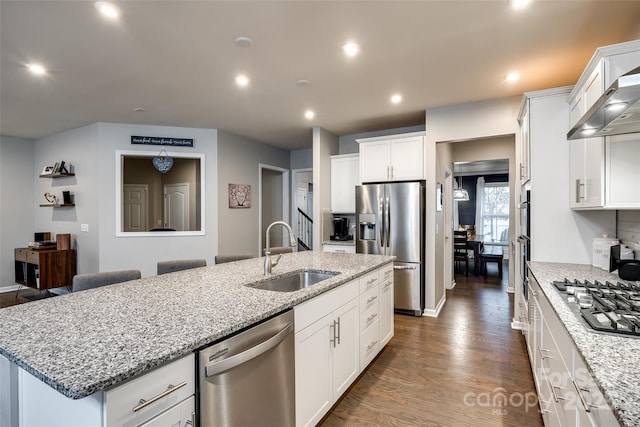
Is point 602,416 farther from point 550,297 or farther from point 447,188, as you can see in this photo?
point 447,188

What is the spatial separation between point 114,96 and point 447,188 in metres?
4.86

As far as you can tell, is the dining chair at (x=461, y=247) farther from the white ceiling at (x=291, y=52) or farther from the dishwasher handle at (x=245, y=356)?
the dishwasher handle at (x=245, y=356)

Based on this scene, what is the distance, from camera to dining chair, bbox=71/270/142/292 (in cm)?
196

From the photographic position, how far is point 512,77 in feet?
10.2

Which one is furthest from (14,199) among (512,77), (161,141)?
(512,77)

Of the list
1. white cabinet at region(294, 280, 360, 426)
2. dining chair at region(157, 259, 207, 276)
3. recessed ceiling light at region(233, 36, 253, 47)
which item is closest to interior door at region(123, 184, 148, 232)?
dining chair at region(157, 259, 207, 276)

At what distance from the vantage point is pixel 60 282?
16.6 ft

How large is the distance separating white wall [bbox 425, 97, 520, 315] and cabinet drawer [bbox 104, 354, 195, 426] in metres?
3.53

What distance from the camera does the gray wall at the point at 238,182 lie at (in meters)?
5.25

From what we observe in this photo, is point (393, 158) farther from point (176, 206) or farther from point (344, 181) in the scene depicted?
point (176, 206)

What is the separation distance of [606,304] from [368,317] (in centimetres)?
151

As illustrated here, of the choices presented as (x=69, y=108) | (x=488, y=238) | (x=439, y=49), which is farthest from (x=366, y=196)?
(x=488, y=238)

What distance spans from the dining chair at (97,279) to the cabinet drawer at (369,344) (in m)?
1.71

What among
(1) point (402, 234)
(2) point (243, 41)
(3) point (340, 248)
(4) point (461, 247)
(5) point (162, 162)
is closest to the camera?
(2) point (243, 41)
